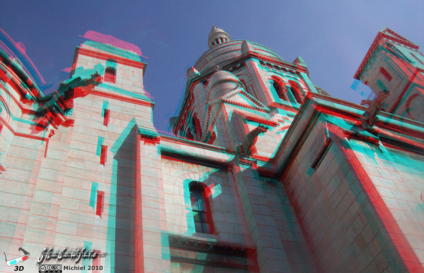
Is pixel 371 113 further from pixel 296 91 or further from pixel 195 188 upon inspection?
pixel 296 91

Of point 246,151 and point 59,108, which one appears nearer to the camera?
point 59,108

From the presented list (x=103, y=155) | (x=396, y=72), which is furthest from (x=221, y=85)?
(x=396, y=72)

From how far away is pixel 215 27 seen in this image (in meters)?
51.1

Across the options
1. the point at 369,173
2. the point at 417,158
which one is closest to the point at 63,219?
the point at 369,173

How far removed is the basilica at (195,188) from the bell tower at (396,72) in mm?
16322

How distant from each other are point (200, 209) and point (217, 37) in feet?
120

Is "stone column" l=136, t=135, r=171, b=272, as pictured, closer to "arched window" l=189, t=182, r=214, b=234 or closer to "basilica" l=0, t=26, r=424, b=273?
"basilica" l=0, t=26, r=424, b=273

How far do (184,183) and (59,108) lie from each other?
18.2ft

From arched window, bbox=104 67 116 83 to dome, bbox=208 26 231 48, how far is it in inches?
1081

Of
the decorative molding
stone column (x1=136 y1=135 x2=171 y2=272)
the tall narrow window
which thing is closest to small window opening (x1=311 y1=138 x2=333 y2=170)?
the decorative molding

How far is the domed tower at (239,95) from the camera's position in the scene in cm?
2192

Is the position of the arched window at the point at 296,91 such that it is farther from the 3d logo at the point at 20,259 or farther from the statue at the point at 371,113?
the 3d logo at the point at 20,259

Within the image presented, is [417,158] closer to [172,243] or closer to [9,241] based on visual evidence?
[172,243]

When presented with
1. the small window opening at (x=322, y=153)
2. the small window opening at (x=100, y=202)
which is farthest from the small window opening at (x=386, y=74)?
the small window opening at (x=100, y=202)
